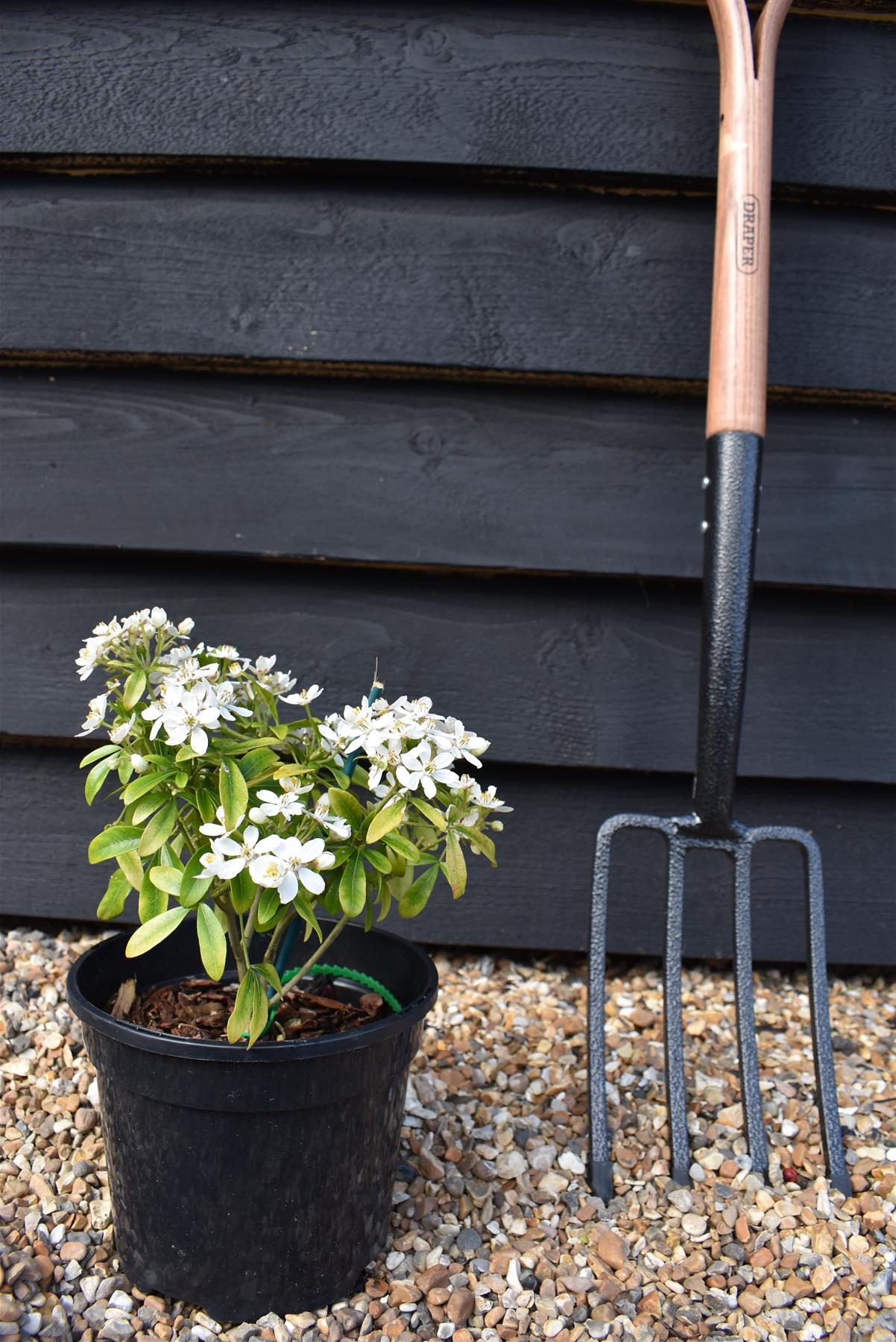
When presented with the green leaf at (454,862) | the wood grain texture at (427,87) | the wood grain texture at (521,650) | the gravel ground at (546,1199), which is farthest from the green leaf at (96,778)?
the wood grain texture at (427,87)

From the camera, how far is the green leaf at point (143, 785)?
0.85 metres

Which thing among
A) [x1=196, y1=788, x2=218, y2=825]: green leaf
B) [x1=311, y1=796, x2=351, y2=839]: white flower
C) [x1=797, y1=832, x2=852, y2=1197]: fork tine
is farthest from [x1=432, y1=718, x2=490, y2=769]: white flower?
[x1=797, y1=832, x2=852, y2=1197]: fork tine

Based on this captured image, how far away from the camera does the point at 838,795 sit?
154 cm

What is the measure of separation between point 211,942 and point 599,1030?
0.58m

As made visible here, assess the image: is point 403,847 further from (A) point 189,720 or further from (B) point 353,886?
(A) point 189,720

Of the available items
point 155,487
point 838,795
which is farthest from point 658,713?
point 155,487

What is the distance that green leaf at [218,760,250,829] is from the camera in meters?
0.83

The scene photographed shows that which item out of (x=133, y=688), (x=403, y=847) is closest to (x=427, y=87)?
(x=133, y=688)

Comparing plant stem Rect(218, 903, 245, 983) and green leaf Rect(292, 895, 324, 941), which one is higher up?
green leaf Rect(292, 895, 324, 941)

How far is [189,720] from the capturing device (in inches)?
32.8

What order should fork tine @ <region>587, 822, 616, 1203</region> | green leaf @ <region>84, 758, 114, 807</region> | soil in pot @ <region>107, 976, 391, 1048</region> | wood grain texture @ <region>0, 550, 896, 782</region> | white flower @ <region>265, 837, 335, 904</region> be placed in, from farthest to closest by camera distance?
wood grain texture @ <region>0, 550, 896, 782</region> → fork tine @ <region>587, 822, 616, 1203</region> → soil in pot @ <region>107, 976, 391, 1048</region> → green leaf @ <region>84, 758, 114, 807</region> → white flower @ <region>265, 837, 335, 904</region>

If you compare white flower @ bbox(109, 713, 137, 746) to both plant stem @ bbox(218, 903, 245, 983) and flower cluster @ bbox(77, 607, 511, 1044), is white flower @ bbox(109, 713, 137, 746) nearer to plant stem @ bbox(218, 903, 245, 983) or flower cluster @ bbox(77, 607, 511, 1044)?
flower cluster @ bbox(77, 607, 511, 1044)

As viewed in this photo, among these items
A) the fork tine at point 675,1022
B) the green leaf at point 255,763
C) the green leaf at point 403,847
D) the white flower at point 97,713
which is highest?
the white flower at point 97,713

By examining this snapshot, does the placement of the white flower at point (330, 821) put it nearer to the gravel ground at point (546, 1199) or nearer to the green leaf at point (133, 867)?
the green leaf at point (133, 867)
